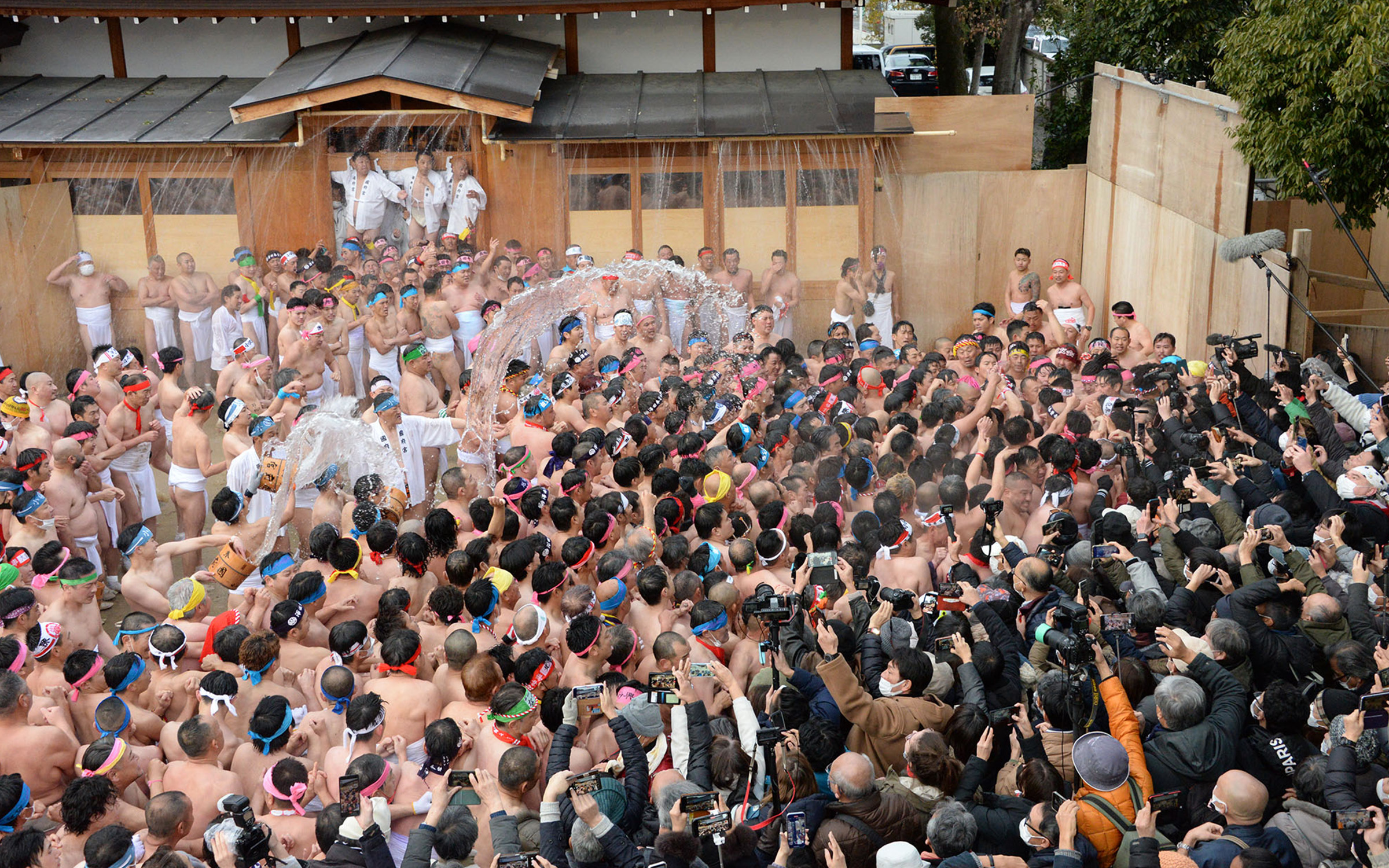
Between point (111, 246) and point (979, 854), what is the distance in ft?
42.6

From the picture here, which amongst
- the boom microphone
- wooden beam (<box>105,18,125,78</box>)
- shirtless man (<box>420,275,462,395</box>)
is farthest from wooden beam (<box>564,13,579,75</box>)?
the boom microphone

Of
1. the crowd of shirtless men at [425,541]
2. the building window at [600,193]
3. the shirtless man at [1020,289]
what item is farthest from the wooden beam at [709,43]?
the shirtless man at [1020,289]

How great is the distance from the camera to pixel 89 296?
1328cm

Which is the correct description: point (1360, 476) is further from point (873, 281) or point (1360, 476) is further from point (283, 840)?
point (873, 281)

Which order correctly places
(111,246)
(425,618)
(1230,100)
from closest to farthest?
(425,618)
(1230,100)
(111,246)

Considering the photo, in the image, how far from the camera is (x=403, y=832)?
470 centimetres

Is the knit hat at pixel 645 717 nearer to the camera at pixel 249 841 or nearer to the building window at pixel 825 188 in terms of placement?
the camera at pixel 249 841

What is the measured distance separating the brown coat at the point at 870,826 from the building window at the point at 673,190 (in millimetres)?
10305

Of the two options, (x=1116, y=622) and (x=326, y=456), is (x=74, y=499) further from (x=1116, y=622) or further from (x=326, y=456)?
(x=1116, y=622)

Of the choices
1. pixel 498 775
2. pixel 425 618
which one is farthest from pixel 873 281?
pixel 498 775

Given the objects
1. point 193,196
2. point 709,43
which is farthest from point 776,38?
point 193,196

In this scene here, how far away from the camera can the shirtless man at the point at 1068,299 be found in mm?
12031

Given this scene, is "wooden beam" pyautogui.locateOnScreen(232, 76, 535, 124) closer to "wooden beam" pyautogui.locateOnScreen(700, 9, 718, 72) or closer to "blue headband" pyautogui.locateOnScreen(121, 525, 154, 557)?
"wooden beam" pyautogui.locateOnScreen(700, 9, 718, 72)

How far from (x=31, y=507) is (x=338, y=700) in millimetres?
3186
